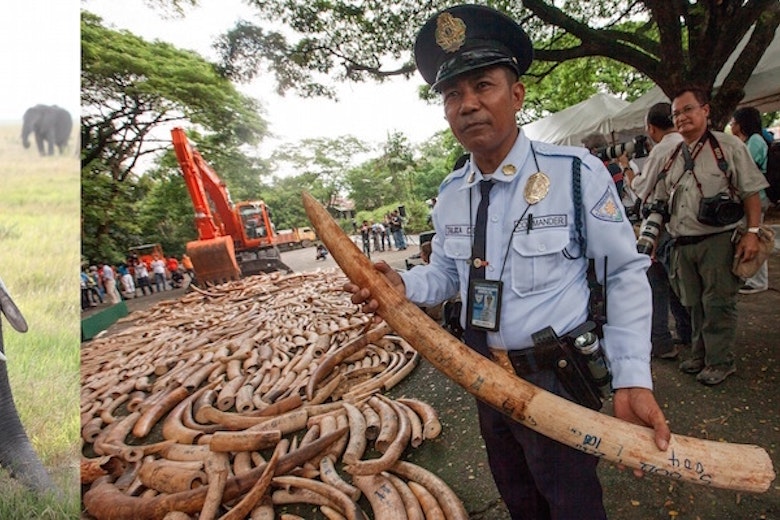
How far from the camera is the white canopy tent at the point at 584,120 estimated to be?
8.41 m

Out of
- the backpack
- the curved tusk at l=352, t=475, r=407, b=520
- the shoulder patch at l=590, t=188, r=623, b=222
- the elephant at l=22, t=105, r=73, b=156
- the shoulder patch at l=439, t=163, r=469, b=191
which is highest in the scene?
the backpack

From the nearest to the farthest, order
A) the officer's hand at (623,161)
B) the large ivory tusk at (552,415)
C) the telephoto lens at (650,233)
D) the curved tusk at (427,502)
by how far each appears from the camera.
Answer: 1. the large ivory tusk at (552,415)
2. the curved tusk at (427,502)
3. the telephoto lens at (650,233)
4. the officer's hand at (623,161)

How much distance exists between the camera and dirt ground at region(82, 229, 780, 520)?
1869 millimetres

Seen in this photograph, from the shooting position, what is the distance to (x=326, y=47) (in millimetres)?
7141

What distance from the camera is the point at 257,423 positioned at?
3.14m

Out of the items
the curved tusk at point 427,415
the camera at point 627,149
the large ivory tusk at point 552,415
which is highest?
the camera at point 627,149

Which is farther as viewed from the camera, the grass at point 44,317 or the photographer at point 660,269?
the photographer at point 660,269

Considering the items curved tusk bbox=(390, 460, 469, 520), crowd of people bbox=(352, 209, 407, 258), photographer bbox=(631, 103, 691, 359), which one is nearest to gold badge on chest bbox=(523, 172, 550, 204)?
curved tusk bbox=(390, 460, 469, 520)

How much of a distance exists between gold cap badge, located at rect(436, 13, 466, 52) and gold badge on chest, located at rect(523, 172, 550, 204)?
1.65 feet

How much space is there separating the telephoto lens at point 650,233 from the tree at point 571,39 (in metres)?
3.66

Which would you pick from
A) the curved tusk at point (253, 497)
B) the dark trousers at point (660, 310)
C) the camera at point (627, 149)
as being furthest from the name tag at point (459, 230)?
the camera at point (627, 149)

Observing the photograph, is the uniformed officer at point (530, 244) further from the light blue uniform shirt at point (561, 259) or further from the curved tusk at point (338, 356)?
the curved tusk at point (338, 356)

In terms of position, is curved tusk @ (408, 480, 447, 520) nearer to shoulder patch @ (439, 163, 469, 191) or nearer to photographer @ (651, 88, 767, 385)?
shoulder patch @ (439, 163, 469, 191)

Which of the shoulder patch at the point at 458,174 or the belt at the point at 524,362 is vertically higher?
the shoulder patch at the point at 458,174
